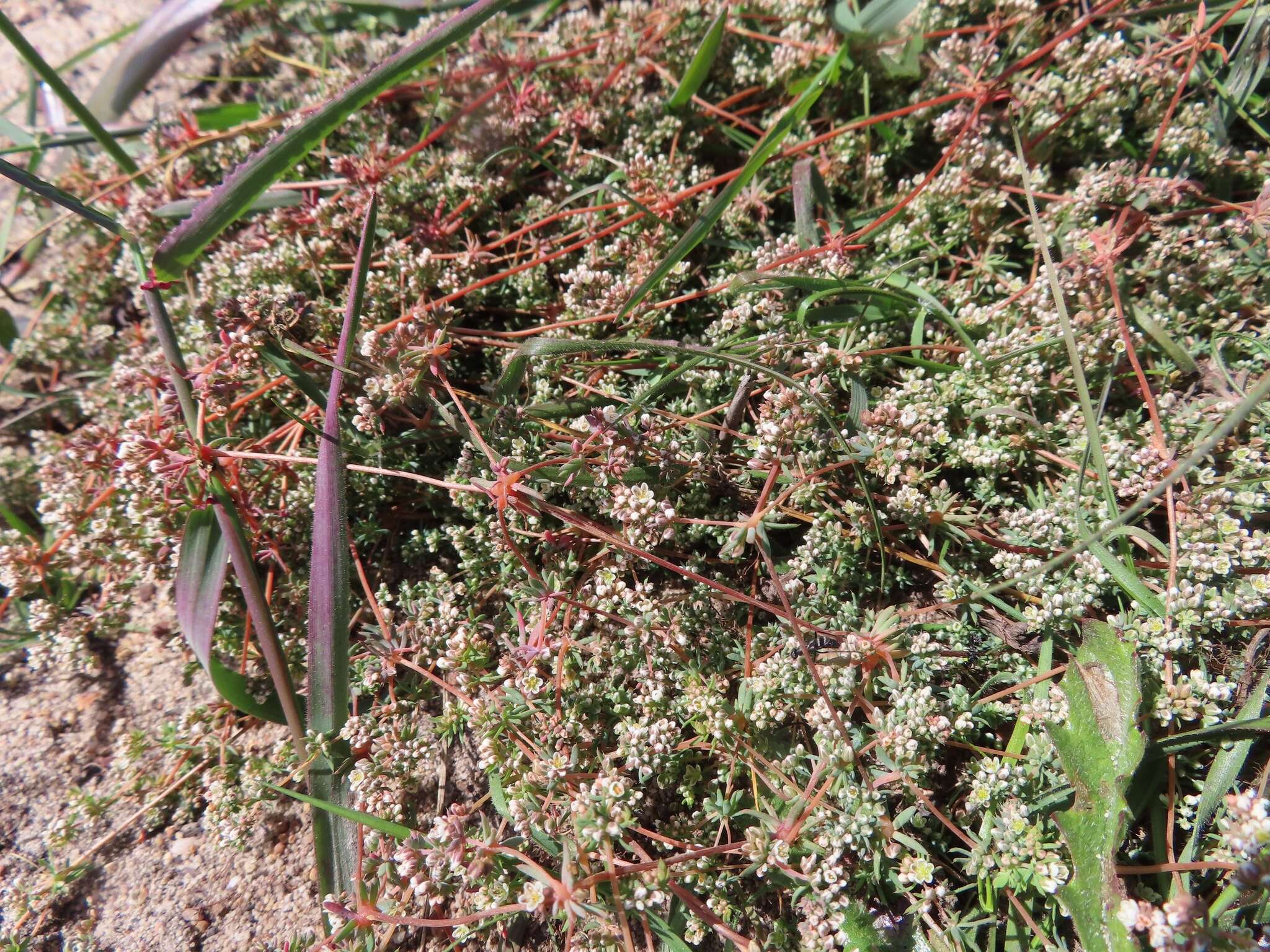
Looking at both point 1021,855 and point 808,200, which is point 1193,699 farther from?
point 808,200

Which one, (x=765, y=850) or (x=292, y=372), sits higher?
(x=292, y=372)

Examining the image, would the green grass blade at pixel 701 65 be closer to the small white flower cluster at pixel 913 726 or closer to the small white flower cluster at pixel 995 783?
the small white flower cluster at pixel 913 726

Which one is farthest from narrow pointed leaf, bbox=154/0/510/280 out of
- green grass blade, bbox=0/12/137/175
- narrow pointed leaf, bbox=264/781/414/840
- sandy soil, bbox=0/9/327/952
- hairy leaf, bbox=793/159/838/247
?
narrow pointed leaf, bbox=264/781/414/840

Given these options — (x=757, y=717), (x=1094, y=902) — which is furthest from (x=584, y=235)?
(x=1094, y=902)

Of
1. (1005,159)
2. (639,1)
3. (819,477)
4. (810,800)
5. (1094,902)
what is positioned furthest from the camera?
(639,1)

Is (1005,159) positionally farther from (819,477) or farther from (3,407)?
(3,407)

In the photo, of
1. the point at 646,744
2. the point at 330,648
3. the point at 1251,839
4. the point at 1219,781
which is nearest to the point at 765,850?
the point at 646,744
